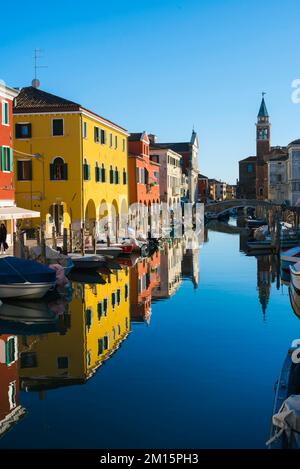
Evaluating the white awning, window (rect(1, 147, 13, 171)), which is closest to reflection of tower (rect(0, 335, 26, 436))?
the white awning

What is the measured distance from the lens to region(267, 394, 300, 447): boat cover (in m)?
7.13

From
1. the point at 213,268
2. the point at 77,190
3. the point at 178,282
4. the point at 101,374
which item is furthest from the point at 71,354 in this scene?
the point at 77,190

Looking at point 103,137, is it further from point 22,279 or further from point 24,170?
point 22,279

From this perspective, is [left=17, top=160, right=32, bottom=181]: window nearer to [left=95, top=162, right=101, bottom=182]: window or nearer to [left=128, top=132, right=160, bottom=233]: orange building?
[left=95, top=162, right=101, bottom=182]: window

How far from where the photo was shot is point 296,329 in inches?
611

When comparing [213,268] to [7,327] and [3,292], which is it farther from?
[7,327]

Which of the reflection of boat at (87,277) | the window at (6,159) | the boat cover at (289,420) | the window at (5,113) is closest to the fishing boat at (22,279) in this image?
the reflection of boat at (87,277)

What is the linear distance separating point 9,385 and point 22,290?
754 centimetres

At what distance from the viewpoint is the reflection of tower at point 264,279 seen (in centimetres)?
2026

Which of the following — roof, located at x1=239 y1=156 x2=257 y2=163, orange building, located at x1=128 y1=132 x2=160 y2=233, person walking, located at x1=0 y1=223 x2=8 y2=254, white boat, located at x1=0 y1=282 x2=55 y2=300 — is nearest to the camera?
white boat, located at x1=0 y1=282 x2=55 y2=300

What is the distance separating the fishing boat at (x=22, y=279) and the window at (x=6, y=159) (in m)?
9.35

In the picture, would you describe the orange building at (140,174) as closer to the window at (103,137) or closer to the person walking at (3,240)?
the window at (103,137)

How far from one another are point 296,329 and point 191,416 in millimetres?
6901

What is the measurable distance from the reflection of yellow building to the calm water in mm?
26
